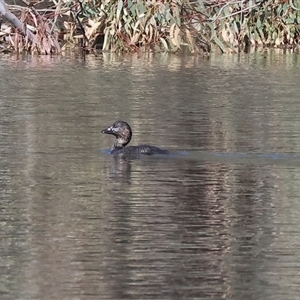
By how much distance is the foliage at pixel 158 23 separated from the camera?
1094 inches

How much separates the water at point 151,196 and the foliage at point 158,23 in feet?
25.6

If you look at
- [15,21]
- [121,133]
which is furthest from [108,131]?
[15,21]

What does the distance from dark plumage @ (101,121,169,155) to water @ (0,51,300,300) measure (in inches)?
6.0

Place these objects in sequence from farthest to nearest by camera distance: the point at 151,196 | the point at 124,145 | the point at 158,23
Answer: the point at 158,23 → the point at 124,145 → the point at 151,196

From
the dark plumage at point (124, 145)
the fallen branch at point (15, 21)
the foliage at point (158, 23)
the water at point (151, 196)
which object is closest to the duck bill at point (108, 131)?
the dark plumage at point (124, 145)

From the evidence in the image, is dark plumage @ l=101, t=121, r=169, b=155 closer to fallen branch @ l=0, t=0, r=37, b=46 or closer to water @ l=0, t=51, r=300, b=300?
water @ l=0, t=51, r=300, b=300

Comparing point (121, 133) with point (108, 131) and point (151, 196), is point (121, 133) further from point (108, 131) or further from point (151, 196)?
point (151, 196)

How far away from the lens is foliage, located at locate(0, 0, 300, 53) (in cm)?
2780

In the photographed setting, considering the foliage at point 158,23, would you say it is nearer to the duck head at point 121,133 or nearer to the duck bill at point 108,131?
the duck bill at point 108,131

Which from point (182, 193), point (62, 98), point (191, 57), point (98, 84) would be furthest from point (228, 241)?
point (191, 57)

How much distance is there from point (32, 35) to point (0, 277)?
20.4m

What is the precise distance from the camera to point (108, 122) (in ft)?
51.5

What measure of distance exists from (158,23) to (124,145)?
15261mm

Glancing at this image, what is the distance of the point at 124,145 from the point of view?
13516 millimetres
